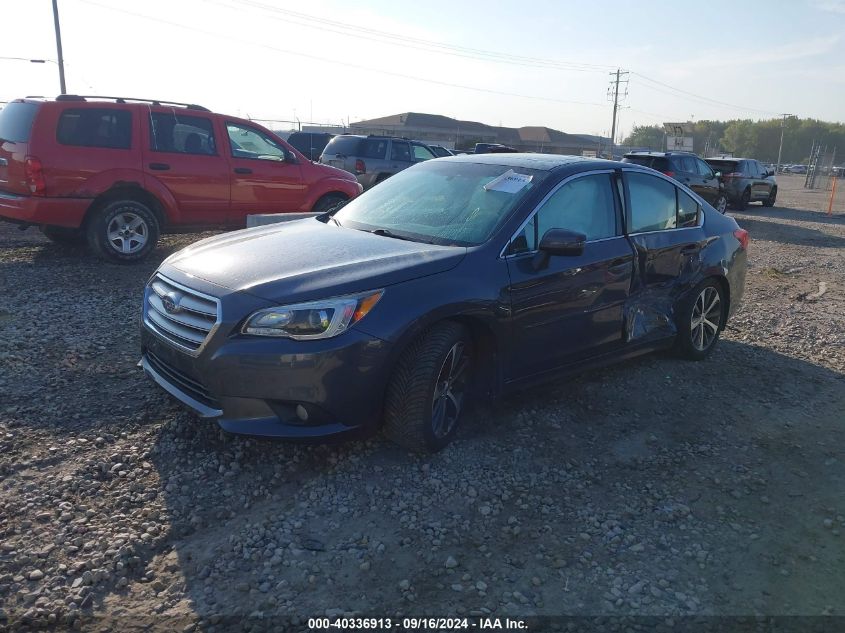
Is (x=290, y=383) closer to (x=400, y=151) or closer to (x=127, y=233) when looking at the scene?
(x=127, y=233)

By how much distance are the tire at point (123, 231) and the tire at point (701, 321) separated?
608 centimetres

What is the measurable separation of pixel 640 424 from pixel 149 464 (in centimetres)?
301

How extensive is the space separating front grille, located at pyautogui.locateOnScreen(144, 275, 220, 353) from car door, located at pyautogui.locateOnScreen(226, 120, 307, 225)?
5358 millimetres

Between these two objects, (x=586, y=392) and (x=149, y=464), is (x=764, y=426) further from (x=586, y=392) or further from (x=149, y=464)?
(x=149, y=464)

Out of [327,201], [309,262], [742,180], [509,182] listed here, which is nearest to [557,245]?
[509,182]

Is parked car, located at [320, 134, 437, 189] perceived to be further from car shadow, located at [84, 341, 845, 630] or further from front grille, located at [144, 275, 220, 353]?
front grille, located at [144, 275, 220, 353]

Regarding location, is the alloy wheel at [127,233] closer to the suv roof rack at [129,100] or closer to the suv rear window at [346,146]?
the suv roof rack at [129,100]

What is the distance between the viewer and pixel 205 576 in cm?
284

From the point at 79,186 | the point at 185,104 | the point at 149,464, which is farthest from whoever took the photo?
the point at 185,104

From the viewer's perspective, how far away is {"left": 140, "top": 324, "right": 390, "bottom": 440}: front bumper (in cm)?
336

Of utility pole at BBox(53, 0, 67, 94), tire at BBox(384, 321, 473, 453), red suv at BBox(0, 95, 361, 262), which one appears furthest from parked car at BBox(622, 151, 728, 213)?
utility pole at BBox(53, 0, 67, 94)

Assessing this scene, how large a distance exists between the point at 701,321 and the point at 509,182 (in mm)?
2363

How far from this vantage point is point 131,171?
26.7ft

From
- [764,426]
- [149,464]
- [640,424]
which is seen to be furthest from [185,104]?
[764,426]
